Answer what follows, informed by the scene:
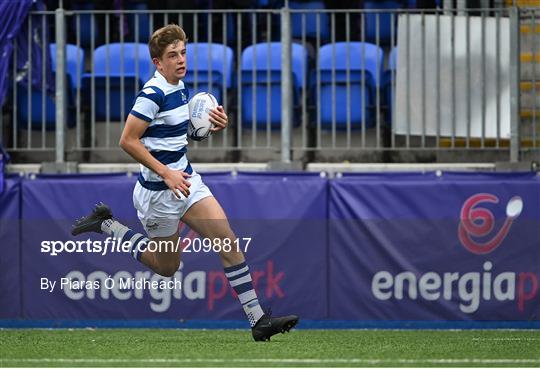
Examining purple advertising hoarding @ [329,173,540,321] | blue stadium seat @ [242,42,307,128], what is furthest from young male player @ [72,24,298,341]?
blue stadium seat @ [242,42,307,128]

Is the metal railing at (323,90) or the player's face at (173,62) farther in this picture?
the metal railing at (323,90)

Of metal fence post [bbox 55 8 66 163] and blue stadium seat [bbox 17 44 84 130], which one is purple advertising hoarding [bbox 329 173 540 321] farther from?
blue stadium seat [bbox 17 44 84 130]

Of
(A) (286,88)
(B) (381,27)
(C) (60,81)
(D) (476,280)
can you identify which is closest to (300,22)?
(B) (381,27)

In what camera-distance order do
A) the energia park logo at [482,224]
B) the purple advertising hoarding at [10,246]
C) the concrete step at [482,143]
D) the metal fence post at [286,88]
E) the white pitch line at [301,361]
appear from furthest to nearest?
the concrete step at [482,143] → the metal fence post at [286,88] → the purple advertising hoarding at [10,246] → the energia park logo at [482,224] → the white pitch line at [301,361]

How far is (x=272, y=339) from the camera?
10.8m

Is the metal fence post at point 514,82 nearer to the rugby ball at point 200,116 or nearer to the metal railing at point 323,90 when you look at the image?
the metal railing at point 323,90

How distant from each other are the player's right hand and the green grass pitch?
1.08 meters

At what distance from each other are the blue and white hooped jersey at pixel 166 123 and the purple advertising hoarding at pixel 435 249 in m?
2.65

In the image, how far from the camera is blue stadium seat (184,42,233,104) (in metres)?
13.1

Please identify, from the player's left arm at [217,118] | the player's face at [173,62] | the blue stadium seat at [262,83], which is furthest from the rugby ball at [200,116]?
the blue stadium seat at [262,83]

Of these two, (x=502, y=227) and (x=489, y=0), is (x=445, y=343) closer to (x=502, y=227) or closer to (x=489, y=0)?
(x=502, y=227)

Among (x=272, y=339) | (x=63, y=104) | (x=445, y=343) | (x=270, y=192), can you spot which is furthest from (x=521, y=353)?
(x=63, y=104)

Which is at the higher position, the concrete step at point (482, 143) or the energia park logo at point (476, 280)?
the concrete step at point (482, 143)

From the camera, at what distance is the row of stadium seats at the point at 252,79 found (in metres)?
13.1
